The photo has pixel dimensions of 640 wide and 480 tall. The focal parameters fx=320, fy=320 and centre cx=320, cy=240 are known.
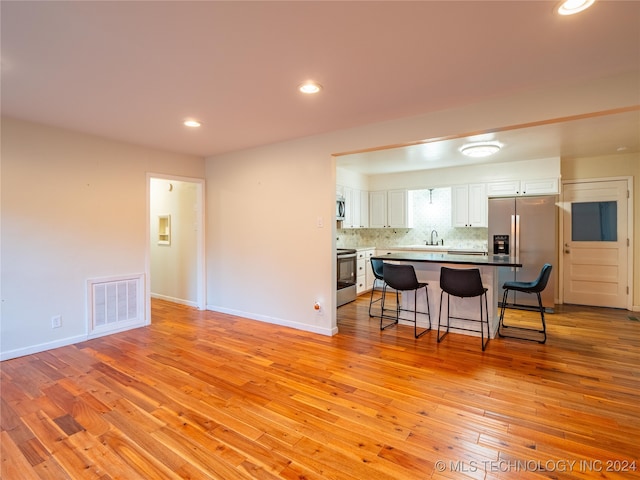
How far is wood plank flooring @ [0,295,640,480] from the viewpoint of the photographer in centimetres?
182

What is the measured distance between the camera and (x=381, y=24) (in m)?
1.84

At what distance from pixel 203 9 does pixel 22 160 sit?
3.10 metres

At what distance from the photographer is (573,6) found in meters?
1.71

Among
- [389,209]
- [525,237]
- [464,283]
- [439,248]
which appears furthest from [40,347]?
[525,237]

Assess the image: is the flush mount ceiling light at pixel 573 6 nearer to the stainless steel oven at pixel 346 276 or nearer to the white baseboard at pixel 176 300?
the stainless steel oven at pixel 346 276

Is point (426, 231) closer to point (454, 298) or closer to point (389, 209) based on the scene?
point (389, 209)

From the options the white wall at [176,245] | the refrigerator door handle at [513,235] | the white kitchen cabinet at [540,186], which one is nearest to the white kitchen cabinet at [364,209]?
the refrigerator door handle at [513,235]

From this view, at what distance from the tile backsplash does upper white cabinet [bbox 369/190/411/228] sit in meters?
0.24

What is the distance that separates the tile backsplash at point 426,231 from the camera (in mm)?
6488

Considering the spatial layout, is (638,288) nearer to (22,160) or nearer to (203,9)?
(203,9)

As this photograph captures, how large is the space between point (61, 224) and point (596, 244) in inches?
308

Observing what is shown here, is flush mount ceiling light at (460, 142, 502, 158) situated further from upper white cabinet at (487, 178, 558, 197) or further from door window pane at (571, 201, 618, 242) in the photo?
door window pane at (571, 201, 618, 242)

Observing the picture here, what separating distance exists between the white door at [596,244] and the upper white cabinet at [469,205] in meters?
1.29

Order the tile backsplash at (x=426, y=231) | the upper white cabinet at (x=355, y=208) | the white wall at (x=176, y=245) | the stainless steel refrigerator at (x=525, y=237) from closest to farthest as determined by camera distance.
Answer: the stainless steel refrigerator at (x=525, y=237) < the white wall at (x=176, y=245) < the upper white cabinet at (x=355, y=208) < the tile backsplash at (x=426, y=231)
